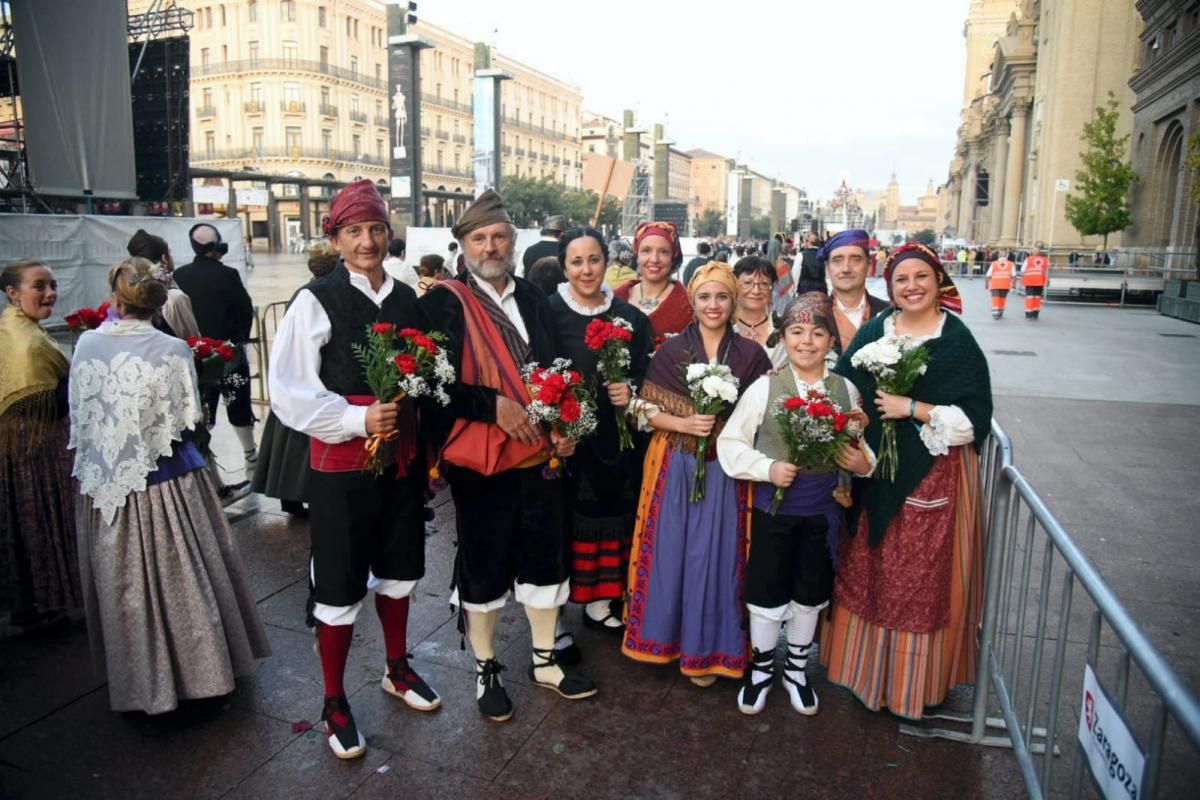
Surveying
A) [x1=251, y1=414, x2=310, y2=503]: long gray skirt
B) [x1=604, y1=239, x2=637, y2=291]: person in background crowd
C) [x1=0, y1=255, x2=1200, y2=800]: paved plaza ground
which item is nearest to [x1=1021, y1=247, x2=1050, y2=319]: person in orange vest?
[x1=604, y1=239, x2=637, y2=291]: person in background crowd

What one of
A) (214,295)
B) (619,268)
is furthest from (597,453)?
(214,295)

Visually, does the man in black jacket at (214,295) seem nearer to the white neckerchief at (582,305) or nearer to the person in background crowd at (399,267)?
the person in background crowd at (399,267)

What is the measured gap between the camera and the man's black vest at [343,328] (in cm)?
300

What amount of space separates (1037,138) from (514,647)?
147 ft

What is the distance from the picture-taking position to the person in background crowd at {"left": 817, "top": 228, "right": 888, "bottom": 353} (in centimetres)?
439

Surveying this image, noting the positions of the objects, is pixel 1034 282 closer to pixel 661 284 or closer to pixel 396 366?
pixel 661 284

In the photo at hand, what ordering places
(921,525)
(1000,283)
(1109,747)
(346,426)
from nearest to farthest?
(1109,747)
(346,426)
(921,525)
(1000,283)

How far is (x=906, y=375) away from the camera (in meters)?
3.12

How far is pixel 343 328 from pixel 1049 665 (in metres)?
3.46

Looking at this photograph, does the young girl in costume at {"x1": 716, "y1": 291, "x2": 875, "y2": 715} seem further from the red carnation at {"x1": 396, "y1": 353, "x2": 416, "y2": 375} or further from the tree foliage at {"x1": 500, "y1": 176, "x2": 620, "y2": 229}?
the tree foliage at {"x1": 500, "y1": 176, "x2": 620, "y2": 229}

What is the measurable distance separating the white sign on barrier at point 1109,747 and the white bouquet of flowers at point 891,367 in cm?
138

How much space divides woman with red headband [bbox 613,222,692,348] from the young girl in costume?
4.73ft

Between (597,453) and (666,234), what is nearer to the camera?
(597,453)

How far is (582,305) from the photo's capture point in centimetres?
375
